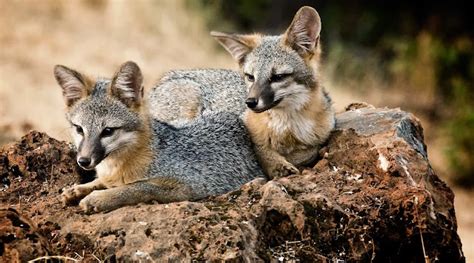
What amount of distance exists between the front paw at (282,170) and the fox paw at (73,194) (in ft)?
5.92

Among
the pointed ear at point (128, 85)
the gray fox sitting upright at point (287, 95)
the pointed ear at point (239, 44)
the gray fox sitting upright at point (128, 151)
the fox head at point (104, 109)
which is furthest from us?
the pointed ear at point (239, 44)

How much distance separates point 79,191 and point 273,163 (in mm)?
1904

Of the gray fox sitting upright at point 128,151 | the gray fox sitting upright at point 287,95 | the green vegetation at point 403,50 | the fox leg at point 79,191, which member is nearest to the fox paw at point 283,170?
the gray fox sitting upright at point 287,95

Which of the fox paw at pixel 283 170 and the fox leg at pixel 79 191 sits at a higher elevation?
the fox paw at pixel 283 170

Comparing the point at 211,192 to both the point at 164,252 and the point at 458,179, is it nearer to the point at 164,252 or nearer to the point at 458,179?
the point at 164,252

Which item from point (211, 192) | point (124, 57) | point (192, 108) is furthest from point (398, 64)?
point (211, 192)

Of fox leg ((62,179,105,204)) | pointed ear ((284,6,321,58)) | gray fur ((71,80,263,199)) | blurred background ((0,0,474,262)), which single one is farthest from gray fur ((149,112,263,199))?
blurred background ((0,0,474,262))

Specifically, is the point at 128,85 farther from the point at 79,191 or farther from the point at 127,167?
the point at 79,191

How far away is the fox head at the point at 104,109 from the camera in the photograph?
816 centimetres

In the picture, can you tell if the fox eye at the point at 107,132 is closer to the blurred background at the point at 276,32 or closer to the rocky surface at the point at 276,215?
the rocky surface at the point at 276,215

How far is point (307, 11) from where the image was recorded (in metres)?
9.34

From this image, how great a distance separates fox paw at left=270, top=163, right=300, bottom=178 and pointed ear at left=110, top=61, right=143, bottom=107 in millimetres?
1454

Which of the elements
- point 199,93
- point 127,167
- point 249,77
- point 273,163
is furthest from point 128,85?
point 199,93

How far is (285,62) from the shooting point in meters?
9.35
